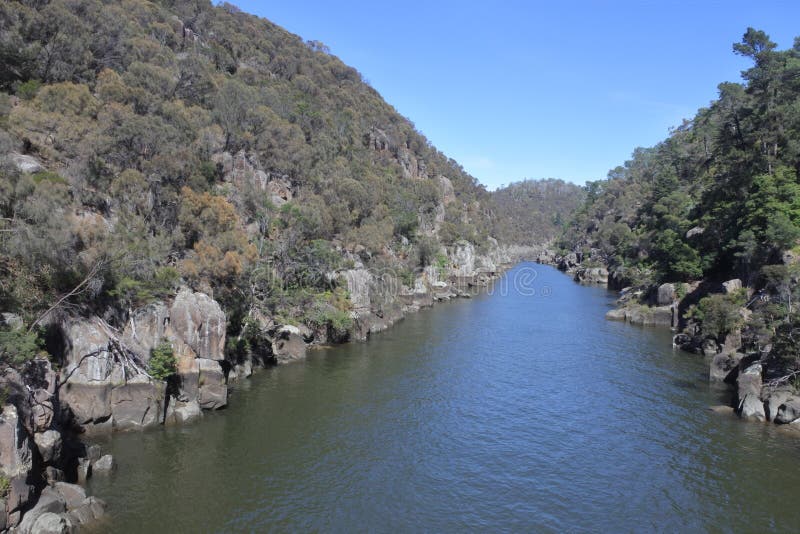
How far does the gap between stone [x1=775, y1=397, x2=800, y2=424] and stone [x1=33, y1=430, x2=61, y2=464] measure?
147 feet

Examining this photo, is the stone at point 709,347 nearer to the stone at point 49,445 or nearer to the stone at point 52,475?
the stone at point 52,475

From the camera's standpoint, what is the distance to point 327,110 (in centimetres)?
12181

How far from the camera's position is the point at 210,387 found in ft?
121

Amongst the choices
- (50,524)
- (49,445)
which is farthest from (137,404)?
(50,524)

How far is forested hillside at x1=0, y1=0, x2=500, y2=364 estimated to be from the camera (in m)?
32.4

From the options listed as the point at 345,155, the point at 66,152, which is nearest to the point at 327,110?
the point at 345,155

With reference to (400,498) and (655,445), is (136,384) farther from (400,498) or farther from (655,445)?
(655,445)

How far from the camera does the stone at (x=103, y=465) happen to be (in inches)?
1065

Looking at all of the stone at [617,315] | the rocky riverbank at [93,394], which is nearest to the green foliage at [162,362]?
the rocky riverbank at [93,394]

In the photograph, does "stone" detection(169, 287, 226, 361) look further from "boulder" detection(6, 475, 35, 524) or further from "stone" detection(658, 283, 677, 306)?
"stone" detection(658, 283, 677, 306)

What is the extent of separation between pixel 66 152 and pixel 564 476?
151 feet

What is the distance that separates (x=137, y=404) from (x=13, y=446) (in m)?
10.4

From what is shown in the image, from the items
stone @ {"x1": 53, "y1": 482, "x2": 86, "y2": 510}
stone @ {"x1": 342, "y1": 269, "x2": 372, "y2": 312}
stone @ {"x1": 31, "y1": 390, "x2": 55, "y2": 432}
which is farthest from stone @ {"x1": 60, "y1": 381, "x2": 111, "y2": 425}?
stone @ {"x1": 342, "y1": 269, "x2": 372, "y2": 312}

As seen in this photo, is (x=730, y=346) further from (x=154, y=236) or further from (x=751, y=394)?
(x=154, y=236)
